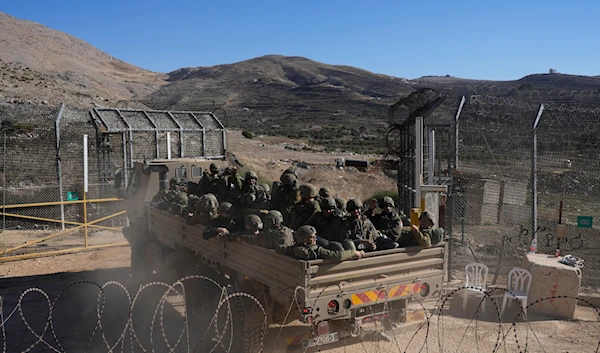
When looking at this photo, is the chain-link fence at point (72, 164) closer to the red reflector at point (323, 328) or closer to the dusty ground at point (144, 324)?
the dusty ground at point (144, 324)

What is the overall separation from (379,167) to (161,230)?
805 inches

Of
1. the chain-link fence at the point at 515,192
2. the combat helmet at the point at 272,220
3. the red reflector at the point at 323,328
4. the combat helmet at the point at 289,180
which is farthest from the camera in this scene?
the chain-link fence at the point at 515,192

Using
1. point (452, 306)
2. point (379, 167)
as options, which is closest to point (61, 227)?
point (452, 306)

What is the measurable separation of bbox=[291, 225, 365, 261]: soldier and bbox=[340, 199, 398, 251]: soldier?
2.24 ft

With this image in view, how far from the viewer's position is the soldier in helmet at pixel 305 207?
21.8 ft

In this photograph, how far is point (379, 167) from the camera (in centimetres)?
2802

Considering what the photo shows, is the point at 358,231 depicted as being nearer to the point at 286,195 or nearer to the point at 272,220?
the point at 272,220

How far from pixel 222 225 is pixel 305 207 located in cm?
109

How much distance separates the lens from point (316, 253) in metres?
5.02

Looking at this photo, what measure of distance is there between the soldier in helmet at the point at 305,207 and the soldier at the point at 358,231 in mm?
618

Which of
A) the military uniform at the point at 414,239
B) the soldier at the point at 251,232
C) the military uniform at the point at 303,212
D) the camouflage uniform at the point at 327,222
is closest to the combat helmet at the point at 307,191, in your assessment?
the military uniform at the point at 303,212

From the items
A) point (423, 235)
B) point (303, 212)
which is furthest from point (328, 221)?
point (423, 235)

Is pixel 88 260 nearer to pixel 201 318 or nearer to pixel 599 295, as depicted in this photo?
pixel 201 318

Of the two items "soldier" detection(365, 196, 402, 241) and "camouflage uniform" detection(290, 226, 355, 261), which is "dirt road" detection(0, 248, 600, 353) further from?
"soldier" detection(365, 196, 402, 241)
